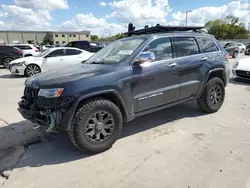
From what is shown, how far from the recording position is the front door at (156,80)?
355 cm

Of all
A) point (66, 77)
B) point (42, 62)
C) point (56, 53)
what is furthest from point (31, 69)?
point (66, 77)

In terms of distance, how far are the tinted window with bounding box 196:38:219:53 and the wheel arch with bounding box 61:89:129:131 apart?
226 centimetres

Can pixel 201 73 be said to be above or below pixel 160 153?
above

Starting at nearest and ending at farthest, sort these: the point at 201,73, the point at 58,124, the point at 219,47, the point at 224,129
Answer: the point at 58,124 < the point at 224,129 < the point at 201,73 < the point at 219,47

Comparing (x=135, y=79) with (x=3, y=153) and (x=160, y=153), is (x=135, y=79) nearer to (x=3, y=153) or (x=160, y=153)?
(x=160, y=153)

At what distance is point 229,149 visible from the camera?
11.0 feet

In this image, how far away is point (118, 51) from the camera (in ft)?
13.1

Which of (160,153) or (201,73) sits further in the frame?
(201,73)

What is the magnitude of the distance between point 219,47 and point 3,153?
4.74 metres

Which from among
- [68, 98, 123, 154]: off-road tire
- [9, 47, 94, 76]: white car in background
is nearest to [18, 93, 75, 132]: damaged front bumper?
[68, 98, 123, 154]: off-road tire

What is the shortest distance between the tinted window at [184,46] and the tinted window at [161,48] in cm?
17

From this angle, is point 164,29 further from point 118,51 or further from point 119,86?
point 119,86

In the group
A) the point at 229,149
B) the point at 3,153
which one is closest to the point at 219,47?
the point at 229,149

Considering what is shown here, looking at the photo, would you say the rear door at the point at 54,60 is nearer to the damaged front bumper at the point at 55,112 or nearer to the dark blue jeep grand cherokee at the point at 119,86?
the dark blue jeep grand cherokee at the point at 119,86
